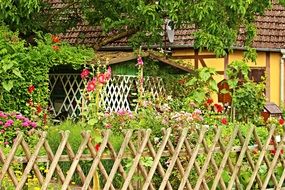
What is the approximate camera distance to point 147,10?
14.3m

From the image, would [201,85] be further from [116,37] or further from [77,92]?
[116,37]

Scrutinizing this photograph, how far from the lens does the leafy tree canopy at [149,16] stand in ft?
47.1

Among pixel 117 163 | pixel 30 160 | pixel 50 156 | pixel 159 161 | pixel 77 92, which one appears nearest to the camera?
pixel 30 160

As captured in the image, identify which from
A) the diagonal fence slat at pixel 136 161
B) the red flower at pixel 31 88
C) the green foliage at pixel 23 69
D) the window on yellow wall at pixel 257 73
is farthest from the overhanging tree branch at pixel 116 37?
the diagonal fence slat at pixel 136 161

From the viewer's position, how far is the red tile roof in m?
20.4

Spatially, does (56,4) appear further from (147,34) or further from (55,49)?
(55,49)

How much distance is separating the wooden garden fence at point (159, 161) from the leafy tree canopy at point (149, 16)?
574cm

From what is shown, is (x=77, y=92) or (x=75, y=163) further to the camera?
(x=77, y=92)

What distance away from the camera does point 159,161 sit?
22.9 ft

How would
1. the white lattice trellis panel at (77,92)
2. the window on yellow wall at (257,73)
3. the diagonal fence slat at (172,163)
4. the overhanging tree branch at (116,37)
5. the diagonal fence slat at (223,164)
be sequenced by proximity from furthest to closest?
the window on yellow wall at (257,73)
the overhanging tree branch at (116,37)
the white lattice trellis panel at (77,92)
the diagonal fence slat at (223,164)
the diagonal fence slat at (172,163)

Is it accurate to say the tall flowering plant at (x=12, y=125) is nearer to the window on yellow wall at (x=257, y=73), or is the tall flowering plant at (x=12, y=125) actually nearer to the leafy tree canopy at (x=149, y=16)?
the leafy tree canopy at (x=149, y=16)

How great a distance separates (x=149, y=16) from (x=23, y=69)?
105 inches

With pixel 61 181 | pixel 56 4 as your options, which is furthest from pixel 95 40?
pixel 61 181

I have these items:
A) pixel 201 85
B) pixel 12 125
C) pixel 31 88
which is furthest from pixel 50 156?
pixel 201 85
